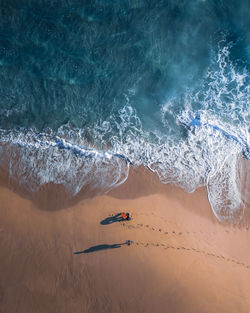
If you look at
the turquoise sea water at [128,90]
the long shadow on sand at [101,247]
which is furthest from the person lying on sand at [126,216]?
the turquoise sea water at [128,90]

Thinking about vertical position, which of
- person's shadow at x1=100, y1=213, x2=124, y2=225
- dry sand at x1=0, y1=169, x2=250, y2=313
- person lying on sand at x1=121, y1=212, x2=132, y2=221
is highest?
person lying on sand at x1=121, y1=212, x2=132, y2=221

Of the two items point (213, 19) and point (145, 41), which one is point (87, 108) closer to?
point (145, 41)

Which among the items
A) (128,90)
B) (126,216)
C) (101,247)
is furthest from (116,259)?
(128,90)

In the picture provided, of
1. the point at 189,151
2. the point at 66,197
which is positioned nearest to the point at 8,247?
the point at 66,197

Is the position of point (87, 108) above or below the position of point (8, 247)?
above

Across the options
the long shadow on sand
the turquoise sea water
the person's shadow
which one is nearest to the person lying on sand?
the person's shadow

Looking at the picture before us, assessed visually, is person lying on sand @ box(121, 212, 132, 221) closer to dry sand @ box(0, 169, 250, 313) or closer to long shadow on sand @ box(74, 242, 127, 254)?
dry sand @ box(0, 169, 250, 313)
